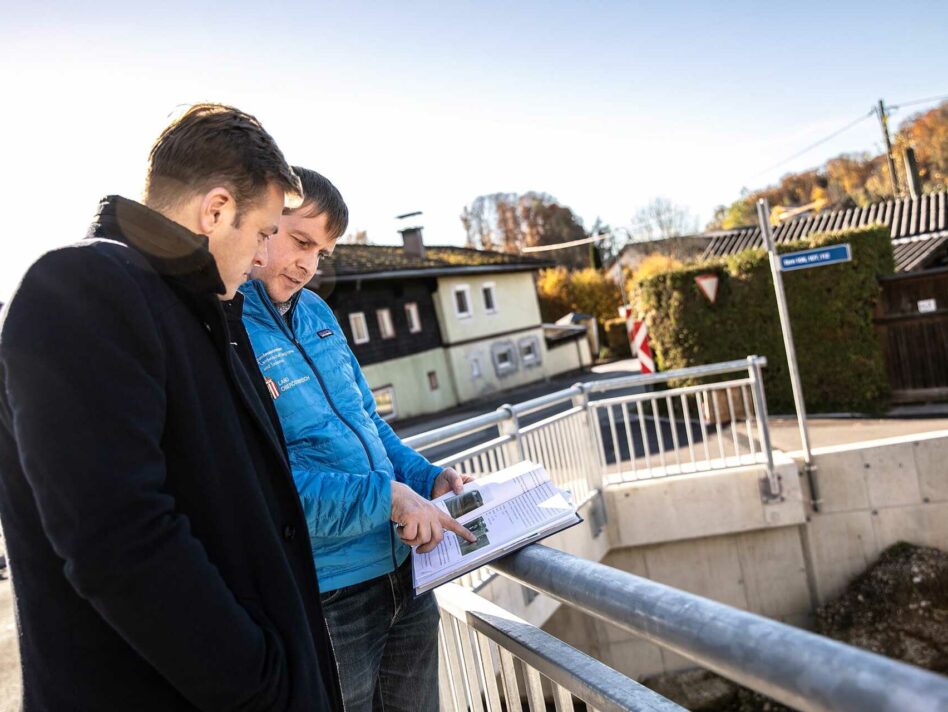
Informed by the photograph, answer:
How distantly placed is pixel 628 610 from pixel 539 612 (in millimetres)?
5644

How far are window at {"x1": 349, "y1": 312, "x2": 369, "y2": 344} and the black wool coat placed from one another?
23114 mm

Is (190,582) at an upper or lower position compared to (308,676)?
upper

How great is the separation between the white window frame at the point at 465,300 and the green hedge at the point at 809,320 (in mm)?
15553

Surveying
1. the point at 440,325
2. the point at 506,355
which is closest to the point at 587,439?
the point at 440,325

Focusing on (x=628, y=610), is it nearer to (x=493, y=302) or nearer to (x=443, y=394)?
(x=443, y=394)

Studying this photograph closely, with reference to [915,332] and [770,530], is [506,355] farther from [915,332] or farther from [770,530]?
[770,530]

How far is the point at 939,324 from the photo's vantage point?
1266 cm

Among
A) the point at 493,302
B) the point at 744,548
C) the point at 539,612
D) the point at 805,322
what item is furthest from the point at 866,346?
the point at 493,302

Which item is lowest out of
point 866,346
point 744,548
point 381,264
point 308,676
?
point 744,548

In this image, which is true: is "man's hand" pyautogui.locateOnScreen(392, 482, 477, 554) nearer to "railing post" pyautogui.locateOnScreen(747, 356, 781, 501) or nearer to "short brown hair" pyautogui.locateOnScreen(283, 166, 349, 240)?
"short brown hair" pyautogui.locateOnScreen(283, 166, 349, 240)

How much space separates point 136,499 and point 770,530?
8562mm

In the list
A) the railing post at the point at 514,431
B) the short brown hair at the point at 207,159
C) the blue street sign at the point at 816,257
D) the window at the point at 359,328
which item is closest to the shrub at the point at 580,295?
the window at the point at 359,328

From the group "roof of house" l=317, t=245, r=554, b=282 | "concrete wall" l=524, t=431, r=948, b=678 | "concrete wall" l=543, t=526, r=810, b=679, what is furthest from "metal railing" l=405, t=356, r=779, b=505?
"roof of house" l=317, t=245, r=554, b=282

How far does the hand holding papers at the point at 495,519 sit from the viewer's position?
5.19 feet
